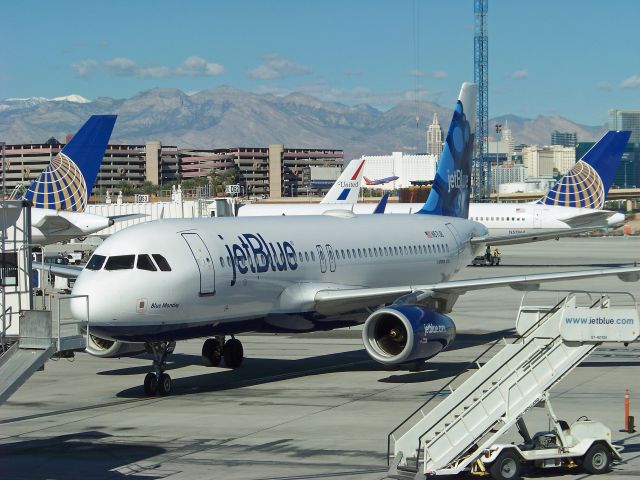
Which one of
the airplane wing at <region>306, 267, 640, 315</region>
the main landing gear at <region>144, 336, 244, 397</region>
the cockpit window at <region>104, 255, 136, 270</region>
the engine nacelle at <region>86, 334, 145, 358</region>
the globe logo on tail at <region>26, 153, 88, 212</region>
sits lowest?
the main landing gear at <region>144, 336, 244, 397</region>

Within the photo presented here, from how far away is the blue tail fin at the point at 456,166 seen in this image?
42.1m

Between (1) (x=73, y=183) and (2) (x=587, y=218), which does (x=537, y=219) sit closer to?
(2) (x=587, y=218)

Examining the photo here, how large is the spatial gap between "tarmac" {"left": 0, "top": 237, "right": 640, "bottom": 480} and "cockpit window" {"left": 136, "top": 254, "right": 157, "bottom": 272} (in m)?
3.23

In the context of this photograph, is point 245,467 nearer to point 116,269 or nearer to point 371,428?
point 371,428

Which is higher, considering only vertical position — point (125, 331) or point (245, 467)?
point (125, 331)

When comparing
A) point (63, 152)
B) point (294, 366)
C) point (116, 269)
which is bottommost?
point (294, 366)

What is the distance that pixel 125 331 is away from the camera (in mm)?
25297

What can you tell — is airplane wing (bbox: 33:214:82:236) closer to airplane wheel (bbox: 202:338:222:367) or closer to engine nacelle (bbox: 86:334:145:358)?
airplane wheel (bbox: 202:338:222:367)

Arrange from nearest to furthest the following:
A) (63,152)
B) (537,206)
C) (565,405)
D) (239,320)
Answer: (565,405) < (239,320) < (63,152) < (537,206)

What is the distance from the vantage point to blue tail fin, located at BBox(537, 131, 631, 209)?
81.6 m

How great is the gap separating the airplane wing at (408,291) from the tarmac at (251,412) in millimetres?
1959

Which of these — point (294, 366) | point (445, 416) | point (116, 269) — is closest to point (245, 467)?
point (445, 416)

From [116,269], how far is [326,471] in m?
9.31

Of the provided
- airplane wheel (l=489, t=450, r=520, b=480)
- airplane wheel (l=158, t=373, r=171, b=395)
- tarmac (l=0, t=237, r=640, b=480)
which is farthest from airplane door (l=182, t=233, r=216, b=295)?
airplane wheel (l=489, t=450, r=520, b=480)
